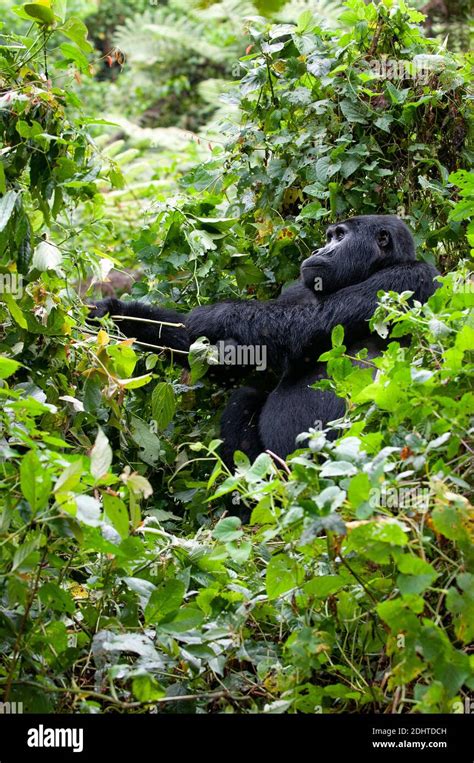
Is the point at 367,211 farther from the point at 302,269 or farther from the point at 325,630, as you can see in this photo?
the point at 325,630

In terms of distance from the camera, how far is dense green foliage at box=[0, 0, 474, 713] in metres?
2.22

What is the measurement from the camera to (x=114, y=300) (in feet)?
14.9

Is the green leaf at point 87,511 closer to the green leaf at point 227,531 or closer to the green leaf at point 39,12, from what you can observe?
the green leaf at point 227,531

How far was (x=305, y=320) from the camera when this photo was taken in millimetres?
4305

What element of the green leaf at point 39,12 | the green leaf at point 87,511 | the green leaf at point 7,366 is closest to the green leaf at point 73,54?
the green leaf at point 39,12

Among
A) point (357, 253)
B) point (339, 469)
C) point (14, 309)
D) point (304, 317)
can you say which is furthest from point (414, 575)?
point (357, 253)

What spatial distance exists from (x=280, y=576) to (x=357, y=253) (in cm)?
231

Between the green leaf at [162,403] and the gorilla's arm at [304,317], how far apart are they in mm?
562

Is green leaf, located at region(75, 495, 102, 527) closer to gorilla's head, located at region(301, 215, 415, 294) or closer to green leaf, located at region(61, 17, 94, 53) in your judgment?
green leaf, located at region(61, 17, 94, 53)

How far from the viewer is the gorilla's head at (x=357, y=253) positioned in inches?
174

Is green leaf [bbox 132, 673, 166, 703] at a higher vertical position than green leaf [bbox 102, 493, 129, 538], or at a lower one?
lower

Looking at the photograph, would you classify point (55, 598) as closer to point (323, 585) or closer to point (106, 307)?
point (323, 585)

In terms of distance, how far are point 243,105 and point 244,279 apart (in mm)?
995

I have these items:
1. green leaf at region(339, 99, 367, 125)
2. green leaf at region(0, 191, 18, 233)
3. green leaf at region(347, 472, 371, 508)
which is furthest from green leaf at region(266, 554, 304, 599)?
green leaf at region(339, 99, 367, 125)
